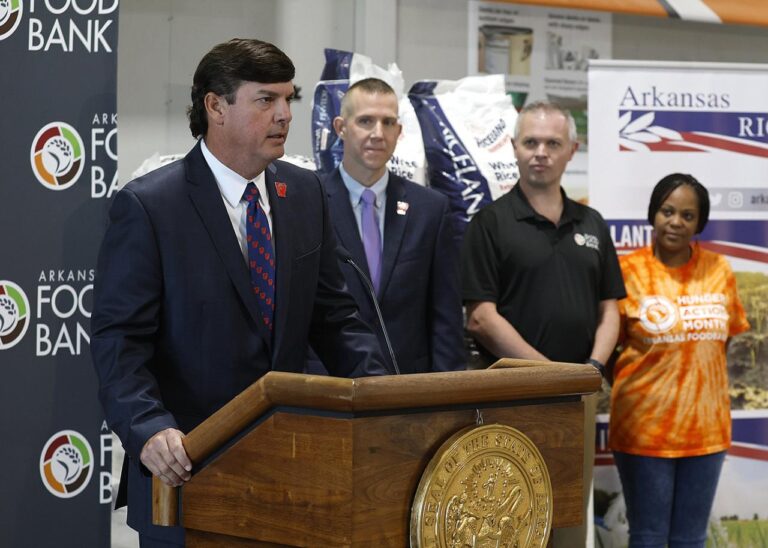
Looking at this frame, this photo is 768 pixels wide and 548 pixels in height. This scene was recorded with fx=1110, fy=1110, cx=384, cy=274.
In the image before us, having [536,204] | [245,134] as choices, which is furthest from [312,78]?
[245,134]

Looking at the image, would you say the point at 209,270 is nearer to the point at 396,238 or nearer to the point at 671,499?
the point at 396,238

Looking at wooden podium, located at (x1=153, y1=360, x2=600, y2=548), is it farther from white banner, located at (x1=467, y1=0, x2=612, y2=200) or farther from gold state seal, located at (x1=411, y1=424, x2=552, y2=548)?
white banner, located at (x1=467, y1=0, x2=612, y2=200)

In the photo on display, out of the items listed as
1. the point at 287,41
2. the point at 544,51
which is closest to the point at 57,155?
the point at 287,41

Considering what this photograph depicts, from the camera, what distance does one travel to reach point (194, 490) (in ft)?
5.18

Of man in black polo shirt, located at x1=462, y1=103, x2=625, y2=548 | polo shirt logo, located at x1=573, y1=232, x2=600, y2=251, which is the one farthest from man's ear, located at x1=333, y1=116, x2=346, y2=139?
polo shirt logo, located at x1=573, y1=232, x2=600, y2=251

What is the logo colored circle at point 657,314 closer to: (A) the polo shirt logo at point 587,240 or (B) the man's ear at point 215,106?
(A) the polo shirt logo at point 587,240

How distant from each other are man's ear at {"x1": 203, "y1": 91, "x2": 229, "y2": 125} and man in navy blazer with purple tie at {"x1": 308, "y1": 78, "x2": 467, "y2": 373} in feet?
4.33

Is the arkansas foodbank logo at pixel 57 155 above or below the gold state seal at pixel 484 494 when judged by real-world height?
above

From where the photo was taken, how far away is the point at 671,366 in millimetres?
3820

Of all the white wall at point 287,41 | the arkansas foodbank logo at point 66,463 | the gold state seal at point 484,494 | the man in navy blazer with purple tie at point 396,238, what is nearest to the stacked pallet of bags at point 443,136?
the man in navy blazer with purple tie at point 396,238

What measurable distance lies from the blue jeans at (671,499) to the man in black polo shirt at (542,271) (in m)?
0.20

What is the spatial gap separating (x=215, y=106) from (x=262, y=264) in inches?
11.3

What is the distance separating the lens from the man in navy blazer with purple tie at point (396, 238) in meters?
3.26

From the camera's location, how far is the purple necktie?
10.8 feet
